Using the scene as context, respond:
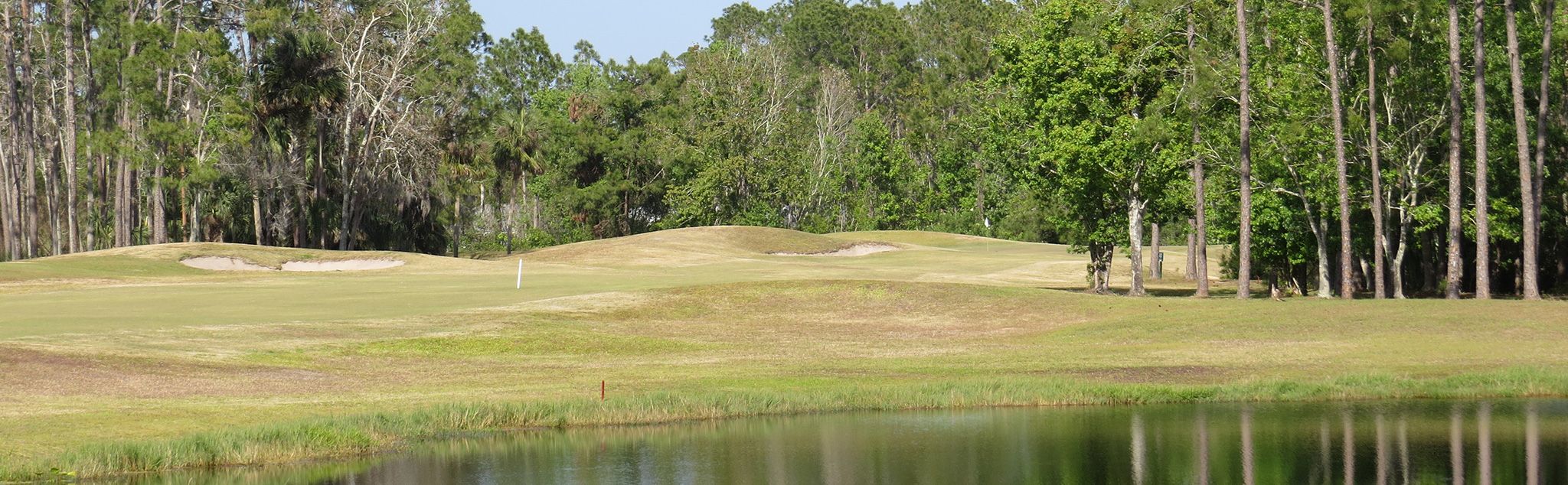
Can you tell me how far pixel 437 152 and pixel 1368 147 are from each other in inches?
2181

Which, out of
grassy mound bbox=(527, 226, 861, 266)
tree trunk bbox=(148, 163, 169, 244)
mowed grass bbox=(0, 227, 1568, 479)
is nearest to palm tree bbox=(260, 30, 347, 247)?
tree trunk bbox=(148, 163, 169, 244)

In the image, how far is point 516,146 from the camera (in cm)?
9394

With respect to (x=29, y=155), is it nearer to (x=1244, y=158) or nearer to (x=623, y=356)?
(x=623, y=356)

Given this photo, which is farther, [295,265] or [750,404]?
[295,265]

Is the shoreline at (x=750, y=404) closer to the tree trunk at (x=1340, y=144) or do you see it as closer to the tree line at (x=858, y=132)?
the tree trunk at (x=1340, y=144)

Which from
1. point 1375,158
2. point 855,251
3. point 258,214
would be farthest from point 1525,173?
point 258,214

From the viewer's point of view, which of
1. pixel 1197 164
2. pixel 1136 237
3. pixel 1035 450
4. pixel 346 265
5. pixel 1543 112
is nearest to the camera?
pixel 1035 450

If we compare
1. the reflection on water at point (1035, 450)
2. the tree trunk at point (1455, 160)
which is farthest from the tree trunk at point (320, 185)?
the tree trunk at point (1455, 160)

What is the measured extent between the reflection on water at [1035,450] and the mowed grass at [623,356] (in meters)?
0.84

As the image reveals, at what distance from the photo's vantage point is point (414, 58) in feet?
287

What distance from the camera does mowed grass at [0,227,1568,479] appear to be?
84.1ft

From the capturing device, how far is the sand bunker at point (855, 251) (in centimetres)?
8369

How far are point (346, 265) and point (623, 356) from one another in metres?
36.5

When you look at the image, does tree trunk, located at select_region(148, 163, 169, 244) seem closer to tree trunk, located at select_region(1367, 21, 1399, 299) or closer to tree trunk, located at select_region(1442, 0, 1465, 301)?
tree trunk, located at select_region(1367, 21, 1399, 299)
